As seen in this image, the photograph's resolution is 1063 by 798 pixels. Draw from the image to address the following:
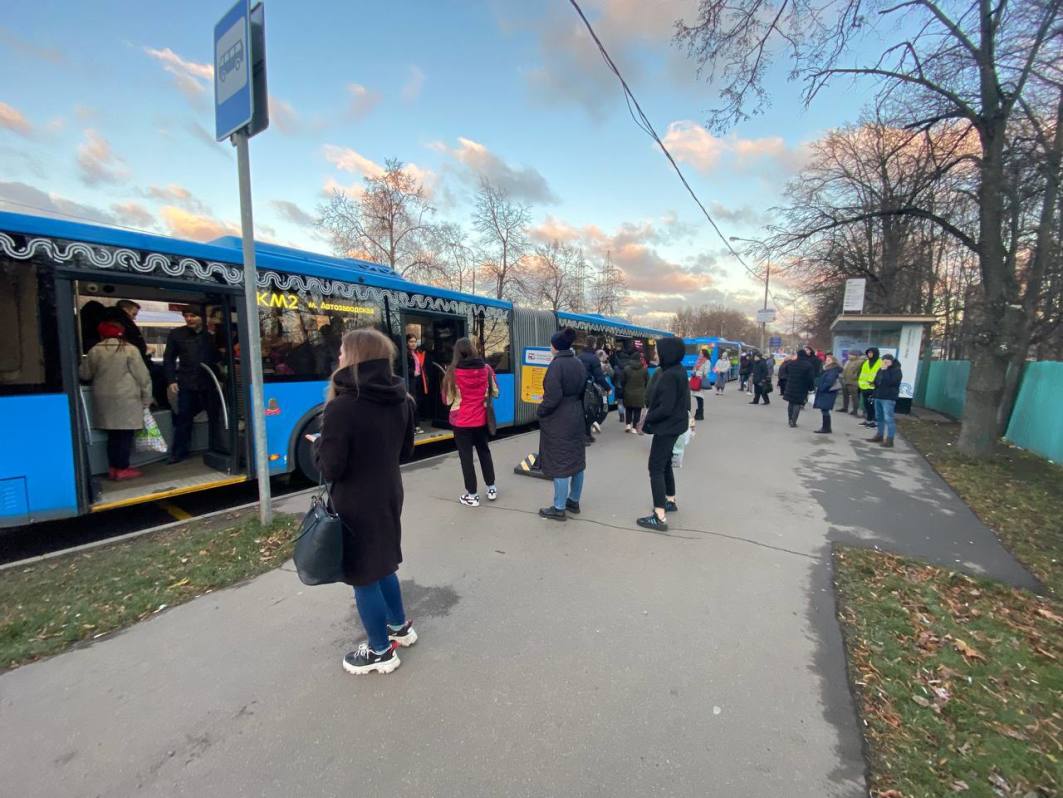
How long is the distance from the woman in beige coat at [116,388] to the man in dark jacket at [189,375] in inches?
29.3

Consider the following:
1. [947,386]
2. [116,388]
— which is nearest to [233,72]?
[116,388]

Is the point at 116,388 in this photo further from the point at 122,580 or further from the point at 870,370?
the point at 870,370

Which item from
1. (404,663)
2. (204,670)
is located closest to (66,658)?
(204,670)

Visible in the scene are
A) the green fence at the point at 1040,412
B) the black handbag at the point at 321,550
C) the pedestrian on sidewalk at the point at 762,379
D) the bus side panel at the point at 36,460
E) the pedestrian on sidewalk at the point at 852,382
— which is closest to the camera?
the black handbag at the point at 321,550

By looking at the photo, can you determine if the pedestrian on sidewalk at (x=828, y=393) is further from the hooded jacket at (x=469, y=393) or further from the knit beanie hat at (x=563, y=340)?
the hooded jacket at (x=469, y=393)

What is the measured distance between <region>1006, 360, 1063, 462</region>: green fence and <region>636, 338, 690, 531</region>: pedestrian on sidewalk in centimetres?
859

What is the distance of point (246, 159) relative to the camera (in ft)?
13.3

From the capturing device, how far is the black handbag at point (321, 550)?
2.30 m

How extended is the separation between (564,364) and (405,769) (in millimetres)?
3420

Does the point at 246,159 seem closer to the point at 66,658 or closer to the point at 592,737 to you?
the point at 66,658

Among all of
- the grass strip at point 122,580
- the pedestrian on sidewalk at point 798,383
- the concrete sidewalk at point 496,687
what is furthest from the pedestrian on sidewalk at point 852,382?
the grass strip at point 122,580

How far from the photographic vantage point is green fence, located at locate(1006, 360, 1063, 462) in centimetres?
860

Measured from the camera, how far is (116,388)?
501cm

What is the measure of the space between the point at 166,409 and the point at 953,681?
330 inches
